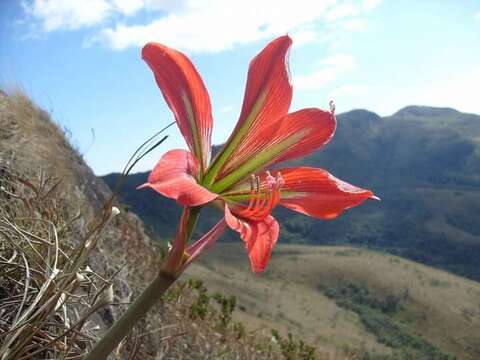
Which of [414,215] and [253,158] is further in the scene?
[414,215]

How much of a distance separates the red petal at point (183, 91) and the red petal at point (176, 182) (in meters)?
0.17

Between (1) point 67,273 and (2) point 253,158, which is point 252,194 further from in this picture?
(1) point 67,273

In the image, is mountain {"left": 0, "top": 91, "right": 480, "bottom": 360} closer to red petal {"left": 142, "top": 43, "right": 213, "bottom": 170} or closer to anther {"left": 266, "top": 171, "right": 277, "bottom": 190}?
red petal {"left": 142, "top": 43, "right": 213, "bottom": 170}

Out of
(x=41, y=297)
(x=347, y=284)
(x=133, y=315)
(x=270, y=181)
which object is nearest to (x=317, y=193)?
(x=270, y=181)

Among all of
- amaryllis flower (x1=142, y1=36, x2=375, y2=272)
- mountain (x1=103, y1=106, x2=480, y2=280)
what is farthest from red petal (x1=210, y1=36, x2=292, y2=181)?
mountain (x1=103, y1=106, x2=480, y2=280)

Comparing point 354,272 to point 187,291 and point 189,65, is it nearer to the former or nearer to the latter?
point 187,291

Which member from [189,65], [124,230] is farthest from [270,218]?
[124,230]

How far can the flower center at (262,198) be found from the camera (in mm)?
1485

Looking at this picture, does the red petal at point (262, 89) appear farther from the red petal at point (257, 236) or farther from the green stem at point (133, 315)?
the green stem at point (133, 315)

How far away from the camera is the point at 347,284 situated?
10300 cm

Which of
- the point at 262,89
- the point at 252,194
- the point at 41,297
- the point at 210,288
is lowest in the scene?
the point at 210,288

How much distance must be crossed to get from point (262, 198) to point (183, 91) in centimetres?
39

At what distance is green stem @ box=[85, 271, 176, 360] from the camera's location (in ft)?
4.43

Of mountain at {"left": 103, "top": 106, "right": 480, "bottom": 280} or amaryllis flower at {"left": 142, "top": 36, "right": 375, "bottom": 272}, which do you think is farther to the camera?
mountain at {"left": 103, "top": 106, "right": 480, "bottom": 280}
